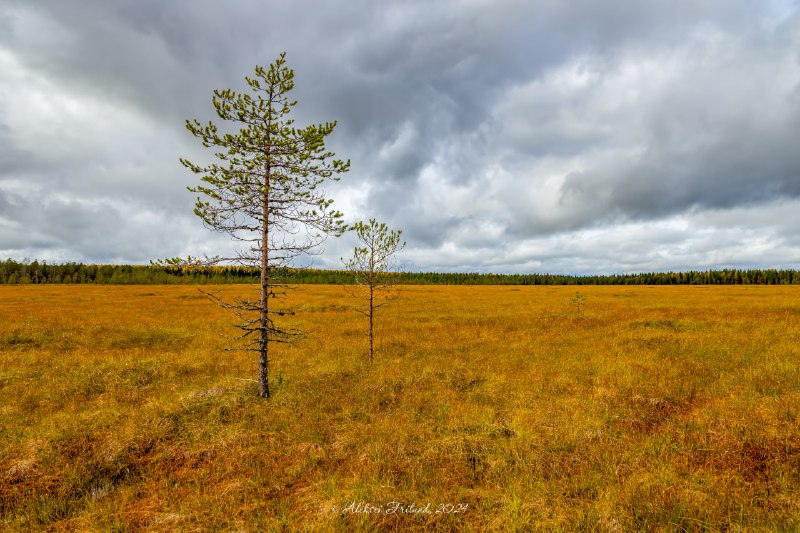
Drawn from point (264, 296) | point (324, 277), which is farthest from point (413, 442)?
point (324, 277)

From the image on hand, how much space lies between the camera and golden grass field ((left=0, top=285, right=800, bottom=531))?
16.6ft

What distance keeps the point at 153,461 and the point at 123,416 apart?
2893 mm

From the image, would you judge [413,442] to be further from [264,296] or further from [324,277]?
[324,277]

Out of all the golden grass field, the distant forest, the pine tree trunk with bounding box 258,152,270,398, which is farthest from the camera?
the distant forest

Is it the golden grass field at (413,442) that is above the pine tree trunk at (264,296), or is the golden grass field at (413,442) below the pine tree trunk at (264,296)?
below

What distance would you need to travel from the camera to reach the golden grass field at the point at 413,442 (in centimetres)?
507

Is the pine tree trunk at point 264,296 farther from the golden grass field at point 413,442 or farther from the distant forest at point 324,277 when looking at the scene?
the distant forest at point 324,277

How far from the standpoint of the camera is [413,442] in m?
7.09

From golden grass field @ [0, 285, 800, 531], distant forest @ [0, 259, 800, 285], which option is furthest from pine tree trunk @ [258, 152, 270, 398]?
distant forest @ [0, 259, 800, 285]

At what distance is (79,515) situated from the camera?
5.30 metres

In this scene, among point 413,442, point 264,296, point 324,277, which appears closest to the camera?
point 413,442

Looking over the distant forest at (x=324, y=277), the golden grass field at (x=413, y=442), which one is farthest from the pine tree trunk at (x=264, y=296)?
the distant forest at (x=324, y=277)

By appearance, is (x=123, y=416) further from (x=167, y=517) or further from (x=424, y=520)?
(x=424, y=520)

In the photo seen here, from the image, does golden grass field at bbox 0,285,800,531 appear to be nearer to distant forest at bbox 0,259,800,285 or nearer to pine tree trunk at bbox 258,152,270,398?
pine tree trunk at bbox 258,152,270,398
